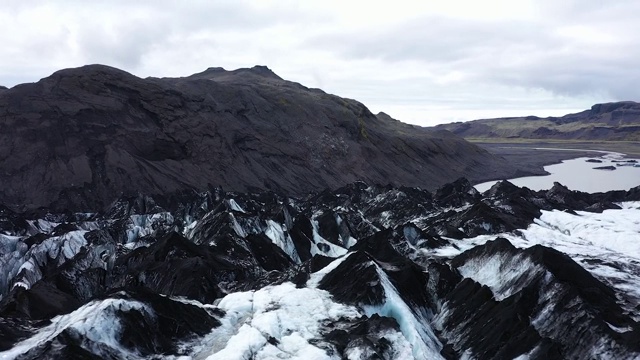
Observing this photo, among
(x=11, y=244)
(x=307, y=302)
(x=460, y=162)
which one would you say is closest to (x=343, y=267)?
(x=307, y=302)

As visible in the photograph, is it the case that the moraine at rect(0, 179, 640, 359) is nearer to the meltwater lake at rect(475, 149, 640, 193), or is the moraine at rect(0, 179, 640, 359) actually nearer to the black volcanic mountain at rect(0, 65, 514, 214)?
the black volcanic mountain at rect(0, 65, 514, 214)

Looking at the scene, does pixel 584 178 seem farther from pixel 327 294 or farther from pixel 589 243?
pixel 327 294

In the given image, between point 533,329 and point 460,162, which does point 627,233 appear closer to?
point 533,329

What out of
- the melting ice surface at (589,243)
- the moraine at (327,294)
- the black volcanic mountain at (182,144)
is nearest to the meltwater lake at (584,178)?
the black volcanic mountain at (182,144)

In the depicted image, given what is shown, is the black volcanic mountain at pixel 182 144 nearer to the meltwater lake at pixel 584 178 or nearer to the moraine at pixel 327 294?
the meltwater lake at pixel 584 178

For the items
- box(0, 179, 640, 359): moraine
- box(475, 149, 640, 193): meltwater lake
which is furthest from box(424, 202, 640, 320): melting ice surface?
box(475, 149, 640, 193): meltwater lake

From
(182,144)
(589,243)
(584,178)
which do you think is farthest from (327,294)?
(584,178)
